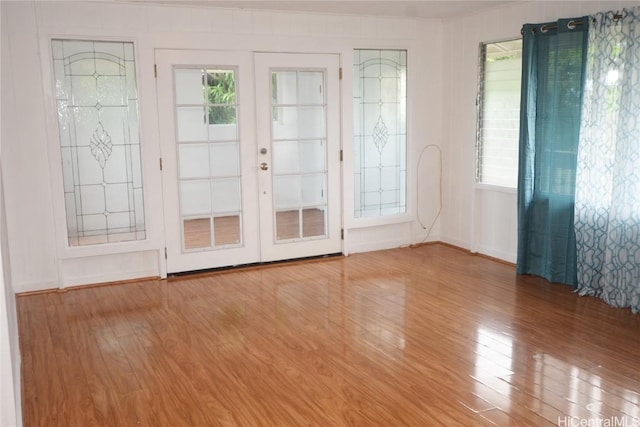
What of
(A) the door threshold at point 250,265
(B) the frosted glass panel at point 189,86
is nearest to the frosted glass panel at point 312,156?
(A) the door threshold at point 250,265

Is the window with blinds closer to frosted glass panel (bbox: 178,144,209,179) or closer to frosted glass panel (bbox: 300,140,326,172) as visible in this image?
frosted glass panel (bbox: 300,140,326,172)

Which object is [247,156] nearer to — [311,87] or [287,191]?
[287,191]

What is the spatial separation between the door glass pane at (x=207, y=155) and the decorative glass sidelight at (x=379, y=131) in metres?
1.34

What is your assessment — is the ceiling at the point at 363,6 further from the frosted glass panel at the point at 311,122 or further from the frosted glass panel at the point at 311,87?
the frosted glass panel at the point at 311,122

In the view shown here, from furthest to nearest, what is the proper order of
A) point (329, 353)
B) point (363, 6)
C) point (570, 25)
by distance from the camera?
1. point (363, 6)
2. point (570, 25)
3. point (329, 353)

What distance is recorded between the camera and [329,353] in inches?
149

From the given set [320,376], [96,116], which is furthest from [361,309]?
[96,116]

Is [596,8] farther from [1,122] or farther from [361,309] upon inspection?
[1,122]

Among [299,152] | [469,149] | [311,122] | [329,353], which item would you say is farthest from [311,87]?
[329,353]

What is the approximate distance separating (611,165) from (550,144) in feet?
2.07

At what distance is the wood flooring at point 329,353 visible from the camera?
3.07 m

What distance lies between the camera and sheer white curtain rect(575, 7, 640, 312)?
4371 millimetres

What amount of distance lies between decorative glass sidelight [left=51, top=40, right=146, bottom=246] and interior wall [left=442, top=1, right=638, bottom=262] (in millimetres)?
3329

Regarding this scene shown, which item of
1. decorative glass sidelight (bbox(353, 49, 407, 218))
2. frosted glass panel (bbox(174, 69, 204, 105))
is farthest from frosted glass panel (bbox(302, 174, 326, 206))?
frosted glass panel (bbox(174, 69, 204, 105))
